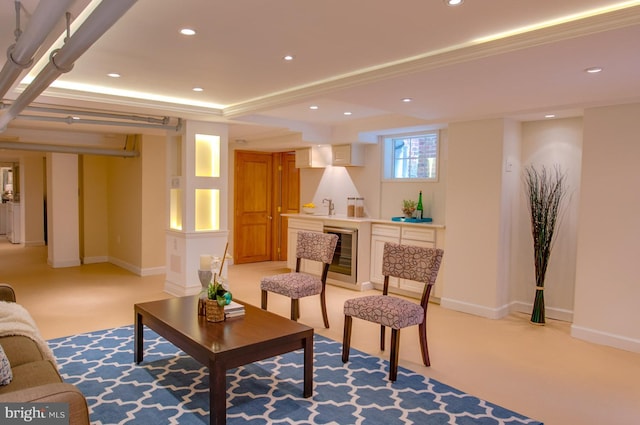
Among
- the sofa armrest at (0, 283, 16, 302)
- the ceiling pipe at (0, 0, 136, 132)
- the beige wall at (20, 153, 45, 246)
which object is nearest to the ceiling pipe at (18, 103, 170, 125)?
the ceiling pipe at (0, 0, 136, 132)

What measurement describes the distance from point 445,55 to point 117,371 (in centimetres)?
335

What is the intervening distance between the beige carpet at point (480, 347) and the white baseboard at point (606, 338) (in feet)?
0.27

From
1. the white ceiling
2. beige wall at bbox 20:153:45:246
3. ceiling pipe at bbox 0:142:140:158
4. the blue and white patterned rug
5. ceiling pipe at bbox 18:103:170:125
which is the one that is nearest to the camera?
the white ceiling

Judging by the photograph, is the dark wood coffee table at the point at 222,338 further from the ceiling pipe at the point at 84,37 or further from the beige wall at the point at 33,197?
the beige wall at the point at 33,197

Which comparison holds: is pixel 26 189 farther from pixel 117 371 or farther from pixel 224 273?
pixel 117 371

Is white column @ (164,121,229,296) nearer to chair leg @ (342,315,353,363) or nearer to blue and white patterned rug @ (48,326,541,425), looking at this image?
blue and white patterned rug @ (48,326,541,425)

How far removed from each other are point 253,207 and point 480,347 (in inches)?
213

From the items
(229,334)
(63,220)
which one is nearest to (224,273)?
(229,334)

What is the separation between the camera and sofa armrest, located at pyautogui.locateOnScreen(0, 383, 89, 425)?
5.70 feet

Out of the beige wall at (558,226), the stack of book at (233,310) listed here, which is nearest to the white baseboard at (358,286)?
the beige wall at (558,226)

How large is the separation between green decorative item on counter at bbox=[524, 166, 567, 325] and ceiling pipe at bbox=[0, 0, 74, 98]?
15.6 ft

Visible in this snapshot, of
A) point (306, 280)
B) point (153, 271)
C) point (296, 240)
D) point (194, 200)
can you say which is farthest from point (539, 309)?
point (153, 271)

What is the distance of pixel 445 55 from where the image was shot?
308 cm

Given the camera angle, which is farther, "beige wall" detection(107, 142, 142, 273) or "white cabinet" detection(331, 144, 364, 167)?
"beige wall" detection(107, 142, 142, 273)
